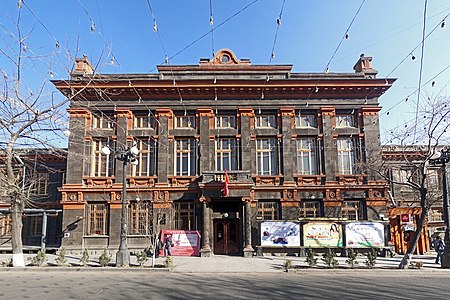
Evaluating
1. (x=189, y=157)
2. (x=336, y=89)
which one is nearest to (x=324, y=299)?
(x=189, y=157)

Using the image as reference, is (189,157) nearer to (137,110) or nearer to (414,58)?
(137,110)

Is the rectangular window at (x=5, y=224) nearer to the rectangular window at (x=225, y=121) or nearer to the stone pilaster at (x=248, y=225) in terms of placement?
the rectangular window at (x=225, y=121)

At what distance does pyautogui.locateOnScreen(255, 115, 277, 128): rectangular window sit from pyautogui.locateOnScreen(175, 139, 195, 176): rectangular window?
5.32m

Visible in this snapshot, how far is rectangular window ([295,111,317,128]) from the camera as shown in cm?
2693

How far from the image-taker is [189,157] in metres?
26.3

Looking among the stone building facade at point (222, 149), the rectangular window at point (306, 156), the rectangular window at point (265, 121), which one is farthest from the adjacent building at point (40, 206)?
the rectangular window at point (306, 156)

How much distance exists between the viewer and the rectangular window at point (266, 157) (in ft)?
85.9

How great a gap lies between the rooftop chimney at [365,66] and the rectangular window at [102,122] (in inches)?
808

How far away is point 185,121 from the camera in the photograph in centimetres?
2702

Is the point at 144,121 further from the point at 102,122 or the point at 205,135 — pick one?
the point at 205,135

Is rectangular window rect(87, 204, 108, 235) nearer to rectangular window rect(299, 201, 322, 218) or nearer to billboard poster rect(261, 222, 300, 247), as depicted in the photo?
billboard poster rect(261, 222, 300, 247)

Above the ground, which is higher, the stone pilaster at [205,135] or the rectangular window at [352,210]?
the stone pilaster at [205,135]

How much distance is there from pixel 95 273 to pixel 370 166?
1849 cm

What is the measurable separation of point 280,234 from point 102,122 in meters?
16.0
